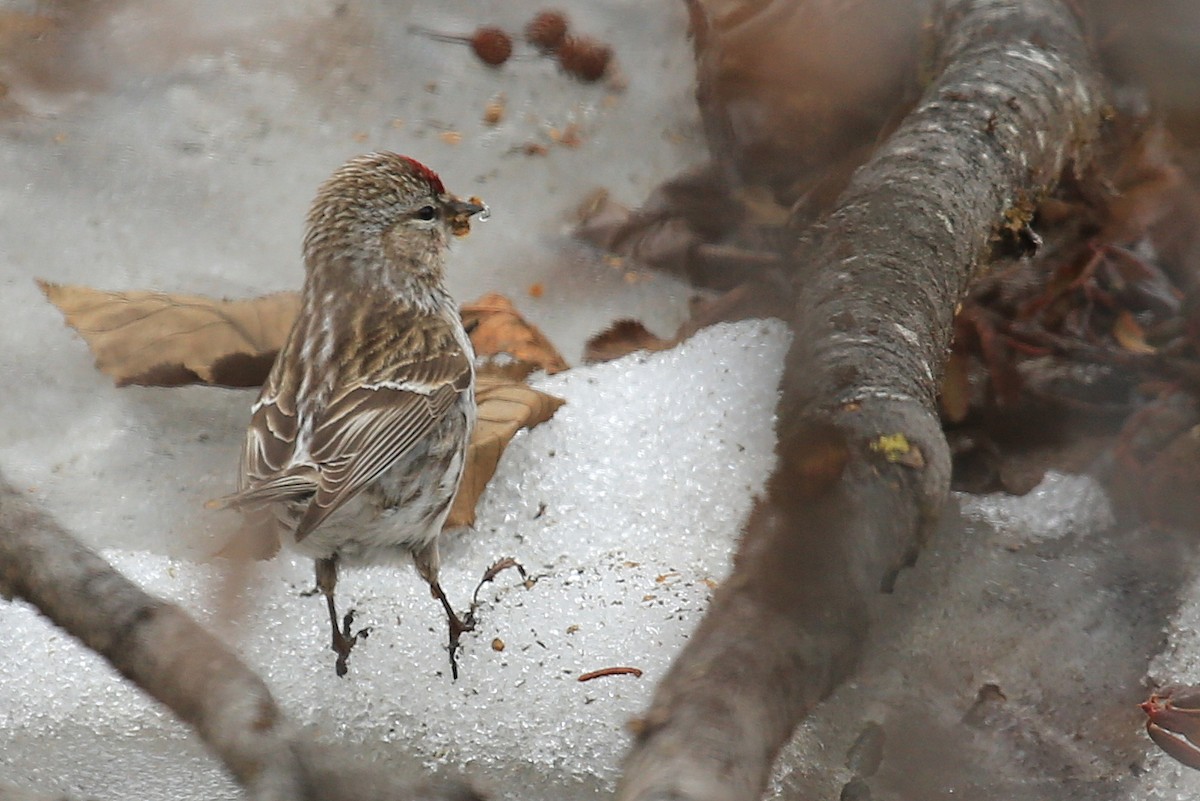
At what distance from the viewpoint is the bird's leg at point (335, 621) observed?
2.66 meters

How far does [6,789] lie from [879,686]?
5.10 feet

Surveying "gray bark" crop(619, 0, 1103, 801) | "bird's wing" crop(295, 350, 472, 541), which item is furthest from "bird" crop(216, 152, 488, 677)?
"gray bark" crop(619, 0, 1103, 801)

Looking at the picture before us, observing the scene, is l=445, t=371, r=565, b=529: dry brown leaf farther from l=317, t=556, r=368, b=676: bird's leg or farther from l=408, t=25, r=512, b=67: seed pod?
l=408, t=25, r=512, b=67: seed pod

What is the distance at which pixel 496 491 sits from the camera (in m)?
3.11

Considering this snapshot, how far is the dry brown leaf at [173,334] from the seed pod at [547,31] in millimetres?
1521

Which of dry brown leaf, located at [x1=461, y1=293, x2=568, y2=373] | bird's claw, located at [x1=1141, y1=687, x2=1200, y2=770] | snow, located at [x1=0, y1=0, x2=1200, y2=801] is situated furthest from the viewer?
dry brown leaf, located at [x1=461, y1=293, x2=568, y2=373]

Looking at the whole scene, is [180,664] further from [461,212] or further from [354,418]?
[461,212]

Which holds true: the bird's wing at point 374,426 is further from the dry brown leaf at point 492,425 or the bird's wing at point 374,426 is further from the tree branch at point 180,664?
the tree branch at point 180,664

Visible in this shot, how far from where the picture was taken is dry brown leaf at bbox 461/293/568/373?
3.49 meters

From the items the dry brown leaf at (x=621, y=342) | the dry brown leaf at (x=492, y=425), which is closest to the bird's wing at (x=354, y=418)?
the dry brown leaf at (x=492, y=425)

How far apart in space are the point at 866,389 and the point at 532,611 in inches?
37.5

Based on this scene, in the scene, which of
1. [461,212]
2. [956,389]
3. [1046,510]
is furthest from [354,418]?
[1046,510]

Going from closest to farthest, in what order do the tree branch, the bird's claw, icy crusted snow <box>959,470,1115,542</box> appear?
the tree branch < the bird's claw < icy crusted snow <box>959,470,1115,542</box>

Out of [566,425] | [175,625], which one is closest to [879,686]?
[566,425]
